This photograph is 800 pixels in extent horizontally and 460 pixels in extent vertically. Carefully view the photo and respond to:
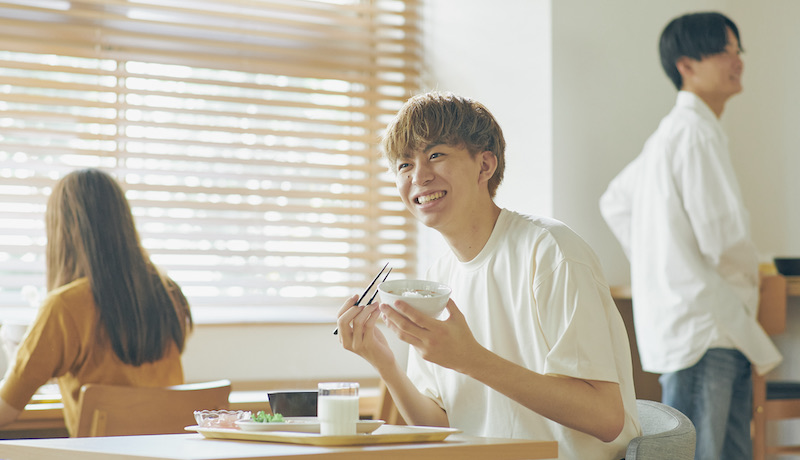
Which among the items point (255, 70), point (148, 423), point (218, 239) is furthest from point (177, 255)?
point (148, 423)

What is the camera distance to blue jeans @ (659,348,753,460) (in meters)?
2.59

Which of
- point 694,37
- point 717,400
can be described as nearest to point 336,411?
point 717,400

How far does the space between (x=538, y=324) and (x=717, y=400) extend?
1328 mm

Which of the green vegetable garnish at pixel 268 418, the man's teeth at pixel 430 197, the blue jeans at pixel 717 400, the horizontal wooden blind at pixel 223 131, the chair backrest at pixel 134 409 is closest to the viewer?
the green vegetable garnish at pixel 268 418

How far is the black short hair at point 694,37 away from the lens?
2.79 m

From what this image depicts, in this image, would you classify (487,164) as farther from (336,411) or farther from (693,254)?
(693,254)

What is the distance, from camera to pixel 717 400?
8.50ft

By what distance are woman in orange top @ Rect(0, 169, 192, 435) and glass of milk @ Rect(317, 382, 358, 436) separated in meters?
1.14

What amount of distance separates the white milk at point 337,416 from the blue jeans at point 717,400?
5.56 feet

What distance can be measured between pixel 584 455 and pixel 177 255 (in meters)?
2.14

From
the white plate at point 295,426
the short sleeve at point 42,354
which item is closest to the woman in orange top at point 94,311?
the short sleeve at point 42,354

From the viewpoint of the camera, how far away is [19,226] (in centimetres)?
308

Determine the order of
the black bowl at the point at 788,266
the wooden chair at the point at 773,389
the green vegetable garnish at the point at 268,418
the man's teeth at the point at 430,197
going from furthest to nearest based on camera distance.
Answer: the black bowl at the point at 788,266 < the wooden chair at the point at 773,389 < the man's teeth at the point at 430,197 < the green vegetable garnish at the point at 268,418

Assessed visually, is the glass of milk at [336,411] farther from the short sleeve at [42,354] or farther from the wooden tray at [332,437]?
the short sleeve at [42,354]
